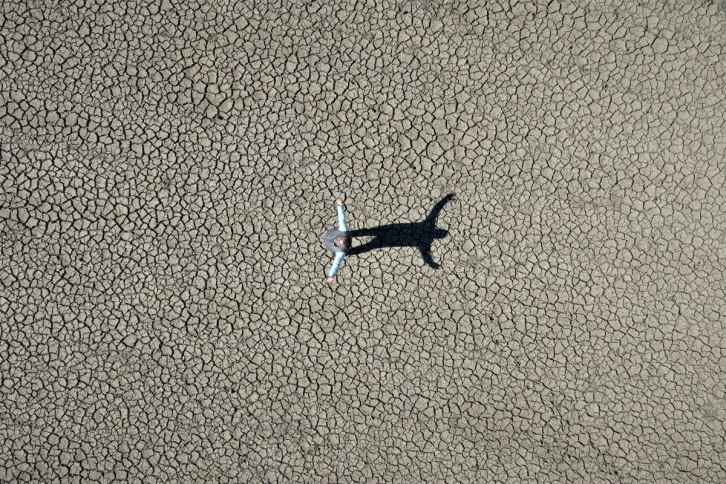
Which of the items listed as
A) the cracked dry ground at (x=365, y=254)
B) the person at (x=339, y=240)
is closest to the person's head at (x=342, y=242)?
the person at (x=339, y=240)

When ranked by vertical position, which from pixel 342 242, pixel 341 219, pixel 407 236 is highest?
pixel 407 236

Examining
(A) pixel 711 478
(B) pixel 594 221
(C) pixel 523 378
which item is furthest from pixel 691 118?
(A) pixel 711 478

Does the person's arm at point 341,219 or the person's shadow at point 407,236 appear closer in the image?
the person's arm at point 341,219

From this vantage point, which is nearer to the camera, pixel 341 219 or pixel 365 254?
pixel 341 219

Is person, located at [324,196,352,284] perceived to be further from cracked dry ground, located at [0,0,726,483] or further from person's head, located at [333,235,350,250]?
cracked dry ground, located at [0,0,726,483]

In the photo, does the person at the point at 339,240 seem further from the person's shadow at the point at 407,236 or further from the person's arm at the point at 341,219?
the person's shadow at the point at 407,236

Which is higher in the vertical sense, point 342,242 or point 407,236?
point 407,236

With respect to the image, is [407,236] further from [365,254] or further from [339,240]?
[339,240]

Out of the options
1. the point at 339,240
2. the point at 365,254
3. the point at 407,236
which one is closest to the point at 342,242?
the point at 339,240

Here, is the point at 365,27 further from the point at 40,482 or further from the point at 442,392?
the point at 40,482
